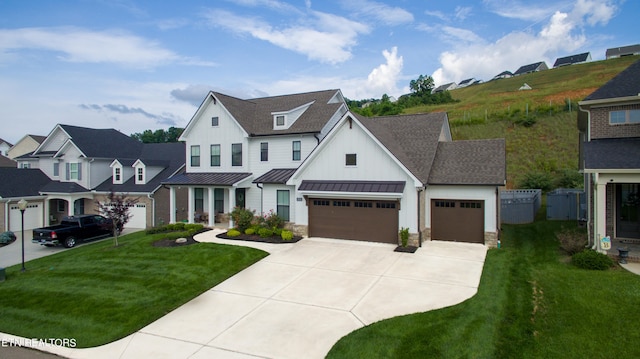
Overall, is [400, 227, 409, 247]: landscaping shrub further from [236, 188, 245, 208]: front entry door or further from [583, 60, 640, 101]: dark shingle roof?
[236, 188, 245, 208]: front entry door

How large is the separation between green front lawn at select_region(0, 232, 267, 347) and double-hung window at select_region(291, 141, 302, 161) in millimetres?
7921

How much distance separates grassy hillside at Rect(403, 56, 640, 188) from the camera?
3678 centimetres

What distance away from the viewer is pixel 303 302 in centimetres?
1159

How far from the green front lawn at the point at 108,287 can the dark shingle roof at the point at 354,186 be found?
4465 millimetres

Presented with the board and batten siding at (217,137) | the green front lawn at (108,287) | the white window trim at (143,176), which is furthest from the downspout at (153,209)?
the green front lawn at (108,287)

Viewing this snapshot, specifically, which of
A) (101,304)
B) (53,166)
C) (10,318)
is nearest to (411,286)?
(101,304)

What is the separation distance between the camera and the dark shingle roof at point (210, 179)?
76.5 ft

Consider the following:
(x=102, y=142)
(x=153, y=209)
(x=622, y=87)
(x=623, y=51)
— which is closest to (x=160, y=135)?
(x=102, y=142)

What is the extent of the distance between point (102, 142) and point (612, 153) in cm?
3630

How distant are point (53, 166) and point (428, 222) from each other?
32390mm

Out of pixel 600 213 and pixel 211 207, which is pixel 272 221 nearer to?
pixel 211 207

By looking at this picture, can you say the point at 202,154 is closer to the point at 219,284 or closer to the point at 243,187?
the point at 243,187

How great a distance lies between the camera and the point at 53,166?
32.8 meters

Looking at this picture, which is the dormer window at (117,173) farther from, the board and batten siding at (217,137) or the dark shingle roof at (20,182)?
the board and batten siding at (217,137)
